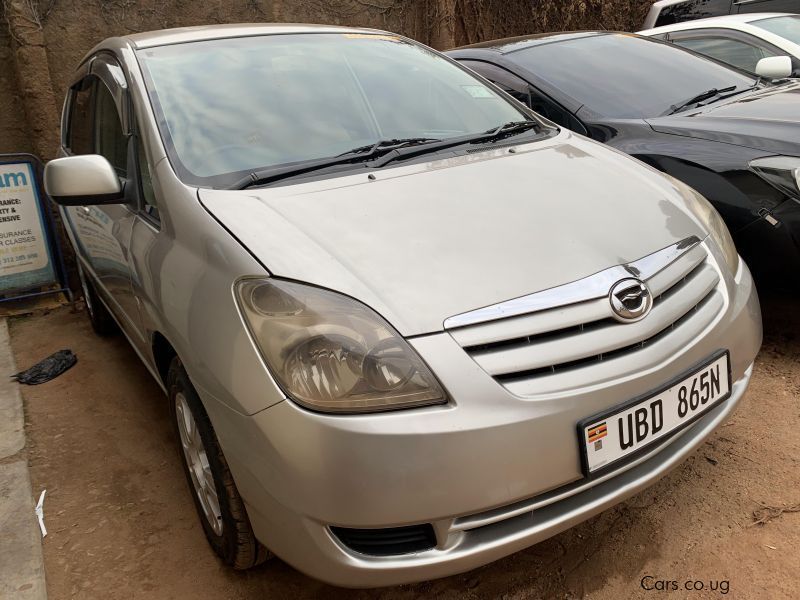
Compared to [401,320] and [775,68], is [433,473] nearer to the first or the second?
[401,320]

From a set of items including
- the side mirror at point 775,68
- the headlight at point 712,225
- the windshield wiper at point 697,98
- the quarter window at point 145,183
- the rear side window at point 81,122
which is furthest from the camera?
the side mirror at point 775,68

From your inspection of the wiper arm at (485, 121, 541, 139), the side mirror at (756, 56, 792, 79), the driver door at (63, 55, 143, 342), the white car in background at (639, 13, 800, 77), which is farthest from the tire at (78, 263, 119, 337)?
the white car in background at (639, 13, 800, 77)

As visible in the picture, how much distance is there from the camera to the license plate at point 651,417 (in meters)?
1.53

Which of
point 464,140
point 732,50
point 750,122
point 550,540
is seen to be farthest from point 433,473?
point 732,50

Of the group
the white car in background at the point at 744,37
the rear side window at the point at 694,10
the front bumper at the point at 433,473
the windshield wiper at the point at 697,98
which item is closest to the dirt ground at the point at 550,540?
the front bumper at the point at 433,473

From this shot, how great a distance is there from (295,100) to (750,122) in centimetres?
194

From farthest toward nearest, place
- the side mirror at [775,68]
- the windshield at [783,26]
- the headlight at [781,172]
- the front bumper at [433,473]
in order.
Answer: the windshield at [783,26] < the side mirror at [775,68] < the headlight at [781,172] < the front bumper at [433,473]

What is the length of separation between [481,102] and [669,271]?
127 cm

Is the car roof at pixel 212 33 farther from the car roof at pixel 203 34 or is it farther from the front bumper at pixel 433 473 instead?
the front bumper at pixel 433 473

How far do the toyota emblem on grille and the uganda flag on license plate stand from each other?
0.26 meters

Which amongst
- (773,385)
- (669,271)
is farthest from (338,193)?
(773,385)

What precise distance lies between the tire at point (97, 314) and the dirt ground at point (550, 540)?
3.52 feet

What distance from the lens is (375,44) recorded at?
2916 mm

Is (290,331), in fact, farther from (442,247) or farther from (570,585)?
(570,585)
